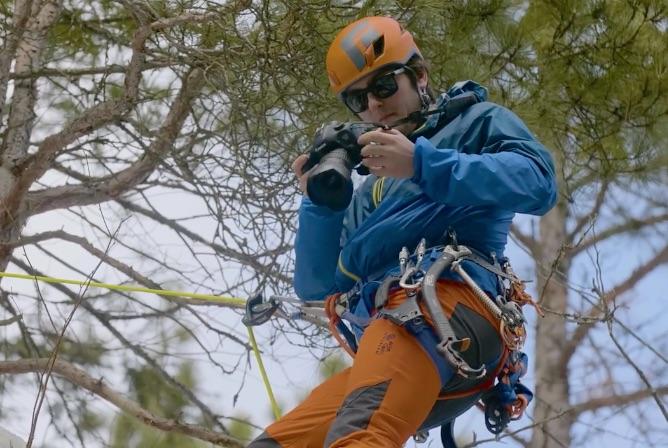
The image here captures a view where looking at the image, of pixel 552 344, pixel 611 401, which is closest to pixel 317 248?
pixel 611 401

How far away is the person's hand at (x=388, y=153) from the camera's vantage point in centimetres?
215

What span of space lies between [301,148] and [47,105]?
205 centimetres

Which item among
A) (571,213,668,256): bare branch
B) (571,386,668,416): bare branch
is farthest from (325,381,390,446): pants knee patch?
(571,213,668,256): bare branch

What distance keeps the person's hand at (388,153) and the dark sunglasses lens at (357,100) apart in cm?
29

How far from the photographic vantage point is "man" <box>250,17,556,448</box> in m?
2.12

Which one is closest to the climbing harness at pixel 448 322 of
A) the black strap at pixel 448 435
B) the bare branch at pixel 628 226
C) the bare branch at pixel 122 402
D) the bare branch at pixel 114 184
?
the black strap at pixel 448 435

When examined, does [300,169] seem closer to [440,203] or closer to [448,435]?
[440,203]

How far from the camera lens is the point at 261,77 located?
3.99 meters

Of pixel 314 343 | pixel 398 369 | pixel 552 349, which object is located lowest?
pixel 398 369

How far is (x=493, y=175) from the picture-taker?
7.02 ft

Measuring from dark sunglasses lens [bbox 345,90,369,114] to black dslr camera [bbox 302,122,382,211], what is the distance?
0.58ft

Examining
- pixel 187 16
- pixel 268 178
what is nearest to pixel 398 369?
pixel 187 16

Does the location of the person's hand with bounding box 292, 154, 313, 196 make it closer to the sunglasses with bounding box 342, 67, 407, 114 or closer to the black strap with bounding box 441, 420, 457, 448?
the sunglasses with bounding box 342, 67, 407, 114

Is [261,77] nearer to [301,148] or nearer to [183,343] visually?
[301,148]
